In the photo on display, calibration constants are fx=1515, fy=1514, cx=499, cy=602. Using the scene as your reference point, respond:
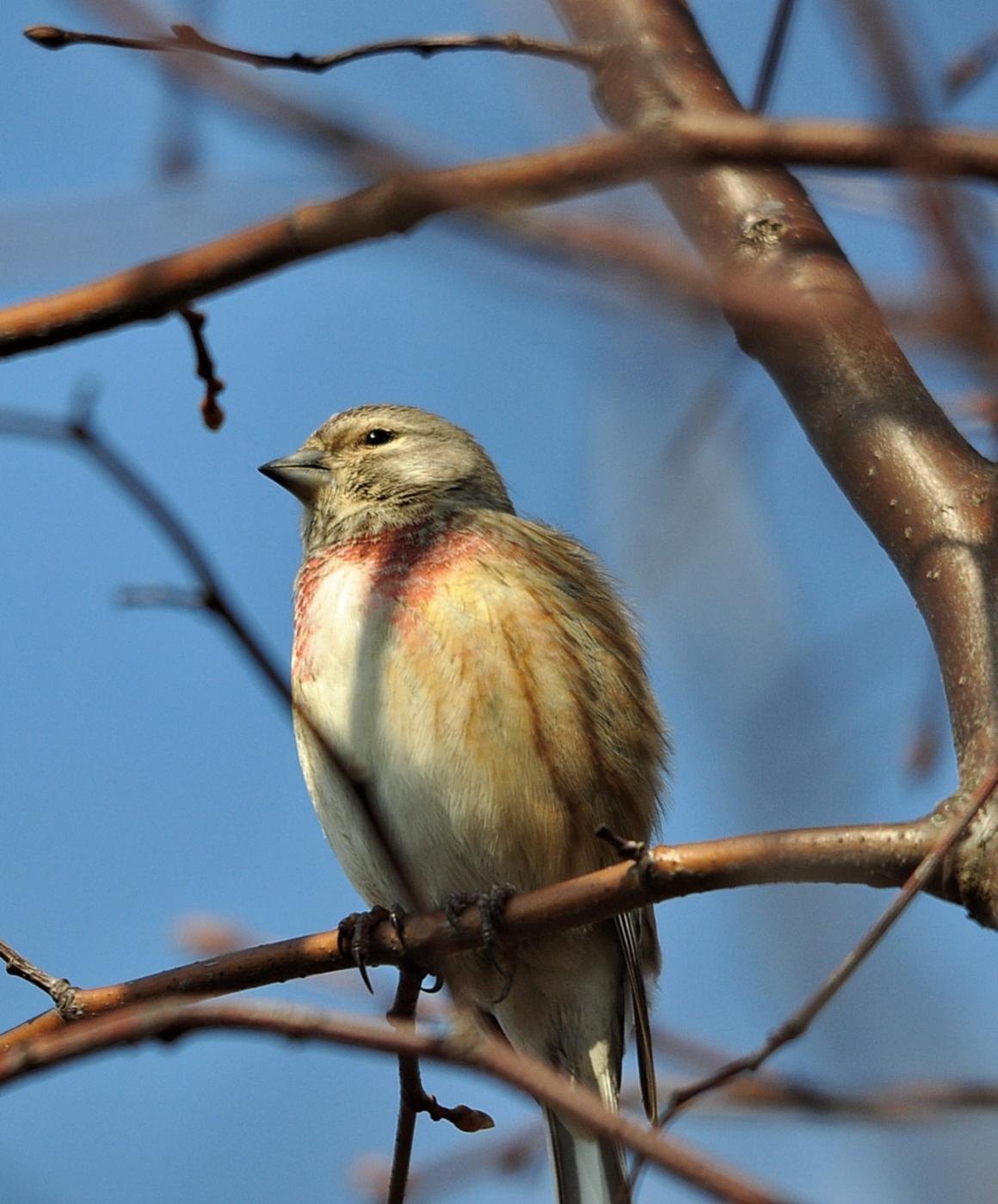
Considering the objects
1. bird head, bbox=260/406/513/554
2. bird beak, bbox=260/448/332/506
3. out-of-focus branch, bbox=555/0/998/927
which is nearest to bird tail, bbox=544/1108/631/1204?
out-of-focus branch, bbox=555/0/998/927

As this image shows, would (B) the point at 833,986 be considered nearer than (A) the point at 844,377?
Yes

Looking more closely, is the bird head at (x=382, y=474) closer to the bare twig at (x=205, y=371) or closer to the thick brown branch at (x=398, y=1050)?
the bare twig at (x=205, y=371)

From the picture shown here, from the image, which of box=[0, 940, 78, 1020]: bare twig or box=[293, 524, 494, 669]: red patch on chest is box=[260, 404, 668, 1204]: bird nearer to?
box=[293, 524, 494, 669]: red patch on chest

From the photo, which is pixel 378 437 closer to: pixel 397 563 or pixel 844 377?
pixel 397 563

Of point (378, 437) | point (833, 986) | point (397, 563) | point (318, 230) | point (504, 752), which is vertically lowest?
point (833, 986)

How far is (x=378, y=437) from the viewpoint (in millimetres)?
6883

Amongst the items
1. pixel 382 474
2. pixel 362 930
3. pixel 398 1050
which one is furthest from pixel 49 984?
pixel 382 474

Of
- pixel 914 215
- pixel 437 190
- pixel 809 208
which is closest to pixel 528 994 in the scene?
pixel 809 208

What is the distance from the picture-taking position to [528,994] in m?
5.45

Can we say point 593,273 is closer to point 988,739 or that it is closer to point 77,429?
point 77,429

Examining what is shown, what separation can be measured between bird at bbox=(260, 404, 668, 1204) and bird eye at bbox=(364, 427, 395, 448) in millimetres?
1002

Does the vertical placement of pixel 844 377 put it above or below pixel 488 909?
above

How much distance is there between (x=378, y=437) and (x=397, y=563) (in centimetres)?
134

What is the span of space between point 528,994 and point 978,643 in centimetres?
236
